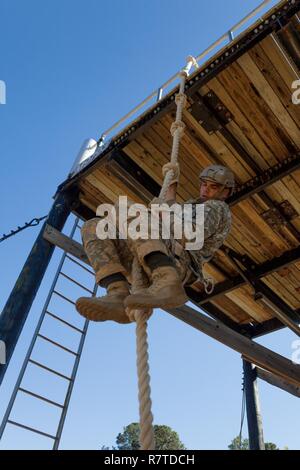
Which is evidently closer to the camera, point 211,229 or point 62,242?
point 211,229

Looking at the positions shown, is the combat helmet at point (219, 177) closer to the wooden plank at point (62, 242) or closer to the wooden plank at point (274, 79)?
the wooden plank at point (274, 79)

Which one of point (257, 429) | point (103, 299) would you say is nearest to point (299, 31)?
point (103, 299)

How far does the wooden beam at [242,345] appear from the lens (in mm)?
5211

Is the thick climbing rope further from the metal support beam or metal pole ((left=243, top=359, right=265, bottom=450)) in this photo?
metal pole ((left=243, top=359, right=265, bottom=450))

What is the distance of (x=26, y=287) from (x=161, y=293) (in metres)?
2.62

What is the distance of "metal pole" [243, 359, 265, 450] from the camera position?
6141 mm

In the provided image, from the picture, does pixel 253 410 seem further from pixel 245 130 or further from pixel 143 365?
pixel 143 365

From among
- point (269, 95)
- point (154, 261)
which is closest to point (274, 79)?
point (269, 95)

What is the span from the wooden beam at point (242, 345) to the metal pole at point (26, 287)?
162cm

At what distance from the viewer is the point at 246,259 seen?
6082 mm

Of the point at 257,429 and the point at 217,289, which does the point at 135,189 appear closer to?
the point at 217,289

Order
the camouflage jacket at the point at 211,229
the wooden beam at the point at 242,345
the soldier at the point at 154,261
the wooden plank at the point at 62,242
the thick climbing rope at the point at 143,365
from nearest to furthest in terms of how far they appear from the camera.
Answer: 1. the thick climbing rope at the point at 143,365
2. the soldier at the point at 154,261
3. the camouflage jacket at the point at 211,229
4. the wooden plank at the point at 62,242
5. the wooden beam at the point at 242,345

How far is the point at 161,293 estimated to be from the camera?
7.06 feet

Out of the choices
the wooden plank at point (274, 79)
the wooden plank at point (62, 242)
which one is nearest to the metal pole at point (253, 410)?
the wooden plank at point (62, 242)
